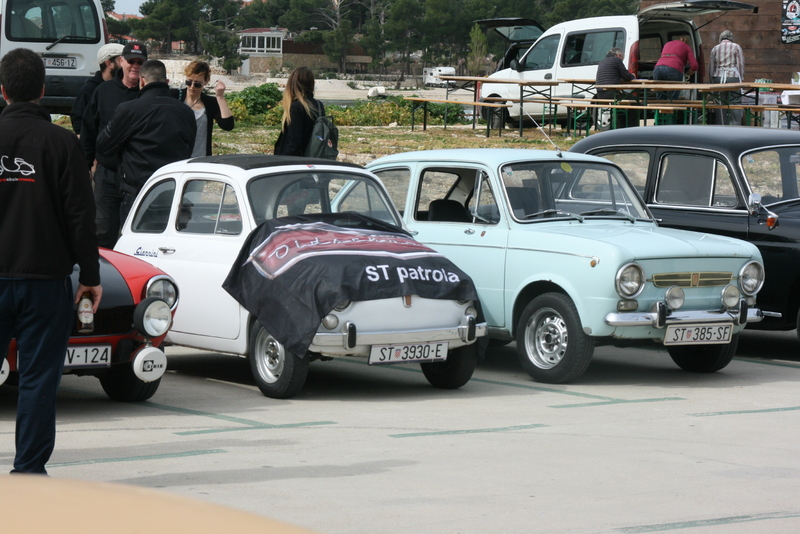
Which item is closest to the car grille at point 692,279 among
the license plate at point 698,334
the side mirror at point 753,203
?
the license plate at point 698,334

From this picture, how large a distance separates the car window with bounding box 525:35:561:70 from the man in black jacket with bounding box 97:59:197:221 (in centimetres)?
1591

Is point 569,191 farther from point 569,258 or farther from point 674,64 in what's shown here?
point 674,64

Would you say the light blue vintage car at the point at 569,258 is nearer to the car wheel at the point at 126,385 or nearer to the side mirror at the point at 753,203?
the side mirror at the point at 753,203

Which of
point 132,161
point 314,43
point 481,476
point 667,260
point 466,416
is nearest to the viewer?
point 481,476

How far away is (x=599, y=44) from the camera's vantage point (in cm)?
2362

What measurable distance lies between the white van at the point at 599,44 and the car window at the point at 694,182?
11.2 metres

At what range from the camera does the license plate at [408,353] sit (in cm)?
777

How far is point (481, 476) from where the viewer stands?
5918 mm

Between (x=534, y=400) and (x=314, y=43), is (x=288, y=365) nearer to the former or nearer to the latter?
(x=534, y=400)

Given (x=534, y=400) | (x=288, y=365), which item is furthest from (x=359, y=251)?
(x=534, y=400)

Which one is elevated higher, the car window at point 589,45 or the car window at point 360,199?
the car window at point 589,45

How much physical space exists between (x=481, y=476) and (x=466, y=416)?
1.65 m

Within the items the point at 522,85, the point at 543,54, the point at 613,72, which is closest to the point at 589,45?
the point at 543,54

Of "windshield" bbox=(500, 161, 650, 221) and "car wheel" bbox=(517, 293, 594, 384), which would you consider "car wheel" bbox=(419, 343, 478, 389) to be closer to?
"car wheel" bbox=(517, 293, 594, 384)
